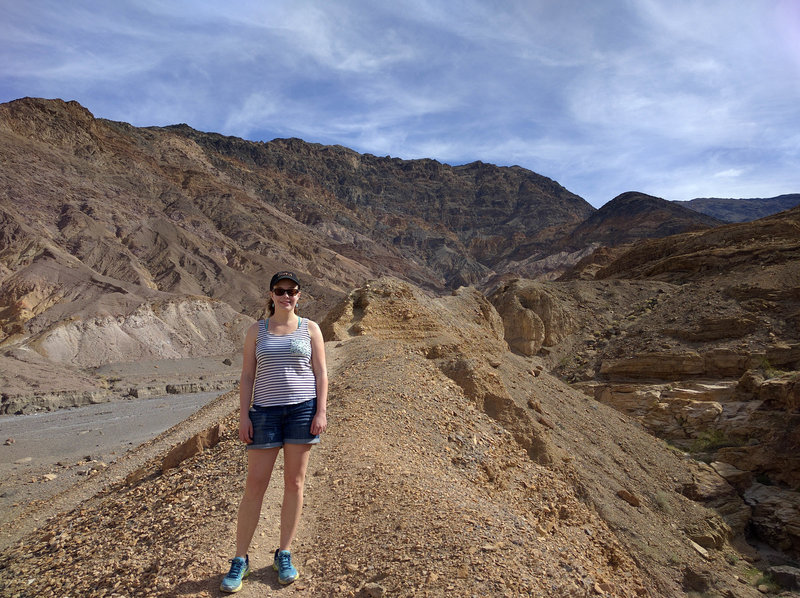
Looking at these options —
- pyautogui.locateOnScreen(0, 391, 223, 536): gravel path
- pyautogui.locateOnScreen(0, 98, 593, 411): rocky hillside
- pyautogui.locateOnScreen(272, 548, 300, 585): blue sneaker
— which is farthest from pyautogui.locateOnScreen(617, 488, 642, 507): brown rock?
pyautogui.locateOnScreen(0, 98, 593, 411): rocky hillside

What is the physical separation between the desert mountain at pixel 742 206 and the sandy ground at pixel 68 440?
162725 mm

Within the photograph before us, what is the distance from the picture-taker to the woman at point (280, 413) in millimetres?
3324

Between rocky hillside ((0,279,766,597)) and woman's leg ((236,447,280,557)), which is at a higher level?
woman's leg ((236,447,280,557))

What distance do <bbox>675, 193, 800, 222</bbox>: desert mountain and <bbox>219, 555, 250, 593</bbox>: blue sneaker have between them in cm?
17404

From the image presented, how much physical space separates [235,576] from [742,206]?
196309 mm

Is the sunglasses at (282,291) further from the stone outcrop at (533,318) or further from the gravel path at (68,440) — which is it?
the stone outcrop at (533,318)

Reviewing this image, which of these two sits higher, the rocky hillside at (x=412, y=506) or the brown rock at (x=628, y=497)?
the rocky hillside at (x=412, y=506)

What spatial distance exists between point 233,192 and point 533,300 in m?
87.4

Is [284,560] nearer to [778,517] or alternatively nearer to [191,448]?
[191,448]

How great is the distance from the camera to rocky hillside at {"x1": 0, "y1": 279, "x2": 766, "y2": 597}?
3.56 meters

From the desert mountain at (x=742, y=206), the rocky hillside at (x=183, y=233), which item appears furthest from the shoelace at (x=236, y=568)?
the desert mountain at (x=742, y=206)

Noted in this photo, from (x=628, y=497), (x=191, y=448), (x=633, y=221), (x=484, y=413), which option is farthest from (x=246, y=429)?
(x=633, y=221)

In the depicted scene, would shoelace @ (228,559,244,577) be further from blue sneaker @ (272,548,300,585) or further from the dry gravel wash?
blue sneaker @ (272,548,300,585)

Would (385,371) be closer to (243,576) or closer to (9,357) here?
(243,576)
